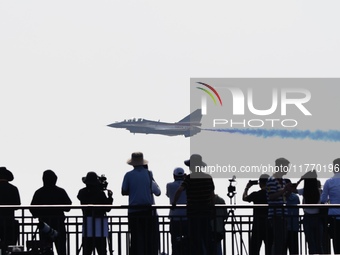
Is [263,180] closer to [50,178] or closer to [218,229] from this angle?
[218,229]

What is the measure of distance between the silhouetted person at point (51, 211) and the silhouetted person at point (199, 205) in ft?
6.42

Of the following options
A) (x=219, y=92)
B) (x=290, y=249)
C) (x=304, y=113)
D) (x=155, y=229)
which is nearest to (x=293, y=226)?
(x=290, y=249)

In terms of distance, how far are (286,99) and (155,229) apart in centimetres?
2066

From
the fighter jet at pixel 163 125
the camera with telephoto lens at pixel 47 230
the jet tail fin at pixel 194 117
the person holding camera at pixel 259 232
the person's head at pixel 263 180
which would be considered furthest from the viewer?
the jet tail fin at pixel 194 117

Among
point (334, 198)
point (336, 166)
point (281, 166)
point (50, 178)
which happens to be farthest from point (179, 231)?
point (336, 166)

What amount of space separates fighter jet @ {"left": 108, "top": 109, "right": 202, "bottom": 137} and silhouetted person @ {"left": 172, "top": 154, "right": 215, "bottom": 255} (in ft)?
262

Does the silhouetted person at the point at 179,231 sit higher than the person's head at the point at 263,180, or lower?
lower

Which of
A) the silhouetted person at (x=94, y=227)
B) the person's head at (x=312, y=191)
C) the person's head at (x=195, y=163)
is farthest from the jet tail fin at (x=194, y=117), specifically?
the person's head at (x=195, y=163)

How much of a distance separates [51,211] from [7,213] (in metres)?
0.75

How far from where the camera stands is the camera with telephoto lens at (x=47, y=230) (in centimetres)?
3136

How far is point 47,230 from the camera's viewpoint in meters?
31.4

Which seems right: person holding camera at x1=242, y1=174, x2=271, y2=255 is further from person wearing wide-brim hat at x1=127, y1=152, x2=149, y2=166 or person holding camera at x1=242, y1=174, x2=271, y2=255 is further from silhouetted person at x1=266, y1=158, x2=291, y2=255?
person wearing wide-brim hat at x1=127, y1=152, x2=149, y2=166

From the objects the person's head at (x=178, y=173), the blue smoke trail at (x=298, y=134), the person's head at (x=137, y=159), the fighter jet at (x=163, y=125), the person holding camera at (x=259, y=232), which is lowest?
the person holding camera at (x=259, y=232)

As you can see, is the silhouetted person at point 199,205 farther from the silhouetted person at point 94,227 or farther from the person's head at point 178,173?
the silhouetted person at point 94,227
